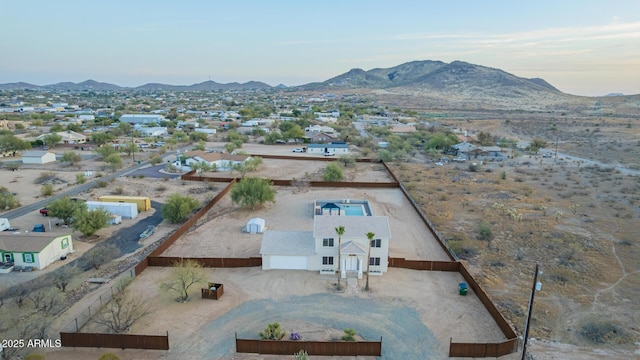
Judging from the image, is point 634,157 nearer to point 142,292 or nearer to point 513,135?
point 513,135

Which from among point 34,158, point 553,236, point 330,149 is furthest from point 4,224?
point 330,149

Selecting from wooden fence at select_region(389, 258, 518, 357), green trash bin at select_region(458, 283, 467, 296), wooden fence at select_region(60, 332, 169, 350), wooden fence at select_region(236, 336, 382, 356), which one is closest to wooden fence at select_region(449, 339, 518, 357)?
wooden fence at select_region(389, 258, 518, 357)

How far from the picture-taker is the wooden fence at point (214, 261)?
2791 cm

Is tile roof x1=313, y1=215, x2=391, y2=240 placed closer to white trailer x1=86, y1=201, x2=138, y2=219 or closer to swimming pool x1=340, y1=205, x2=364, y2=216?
swimming pool x1=340, y1=205, x2=364, y2=216

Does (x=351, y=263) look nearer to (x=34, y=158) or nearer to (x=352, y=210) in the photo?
(x=352, y=210)

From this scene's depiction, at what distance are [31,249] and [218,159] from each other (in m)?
35.5

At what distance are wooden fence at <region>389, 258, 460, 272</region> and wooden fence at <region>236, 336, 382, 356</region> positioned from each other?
384 inches

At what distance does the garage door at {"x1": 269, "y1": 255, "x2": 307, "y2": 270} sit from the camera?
27750mm

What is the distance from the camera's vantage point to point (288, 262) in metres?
27.8

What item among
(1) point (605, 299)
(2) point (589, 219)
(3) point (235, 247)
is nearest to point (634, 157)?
(2) point (589, 219)

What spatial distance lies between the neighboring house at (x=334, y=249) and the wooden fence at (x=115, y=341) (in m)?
9.51

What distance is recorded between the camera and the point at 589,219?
39.5 m

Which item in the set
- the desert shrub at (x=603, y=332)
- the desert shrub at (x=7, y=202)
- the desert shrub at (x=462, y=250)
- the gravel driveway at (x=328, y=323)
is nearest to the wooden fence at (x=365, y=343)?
the gravel driveway at (x=328, y=323)

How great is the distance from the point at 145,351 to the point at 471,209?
110ft
